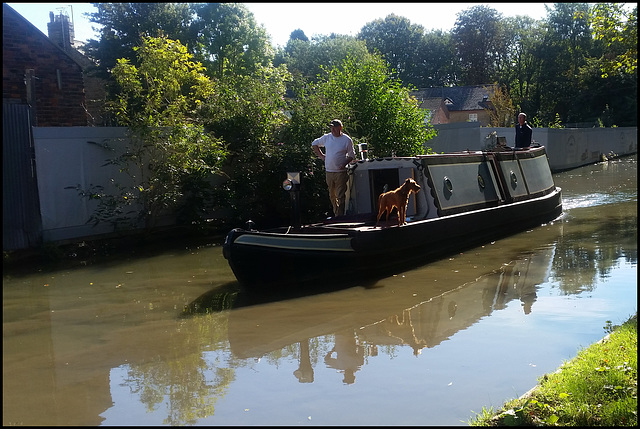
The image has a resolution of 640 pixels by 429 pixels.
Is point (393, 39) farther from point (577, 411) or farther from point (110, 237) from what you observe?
point (577, 411)

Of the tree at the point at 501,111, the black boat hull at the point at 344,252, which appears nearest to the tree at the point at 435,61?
the tree at the point at 501,111

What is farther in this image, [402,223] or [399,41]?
[399,41]

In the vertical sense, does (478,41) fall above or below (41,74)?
above

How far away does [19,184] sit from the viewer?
12.3 meters

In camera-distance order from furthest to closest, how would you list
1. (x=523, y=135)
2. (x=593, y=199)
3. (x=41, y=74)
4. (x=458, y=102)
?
(x=458, y=102), (x=593, y=199), (x=523, y=135), (x=41, y=74)

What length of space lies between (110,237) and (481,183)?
771 cm

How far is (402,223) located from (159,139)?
18.9ft

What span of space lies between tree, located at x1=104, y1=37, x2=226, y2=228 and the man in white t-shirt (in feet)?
10.3

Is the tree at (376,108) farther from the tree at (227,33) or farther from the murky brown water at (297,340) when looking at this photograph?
the tree at (227,33)

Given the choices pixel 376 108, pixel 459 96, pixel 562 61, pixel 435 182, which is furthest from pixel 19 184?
pixel 459 96

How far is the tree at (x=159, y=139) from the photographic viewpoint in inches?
536

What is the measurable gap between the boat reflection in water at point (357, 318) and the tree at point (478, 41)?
57603mm

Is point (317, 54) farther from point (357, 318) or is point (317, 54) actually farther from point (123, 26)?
point (357, 318)

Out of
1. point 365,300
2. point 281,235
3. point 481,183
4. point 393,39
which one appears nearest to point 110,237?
point 281,235
